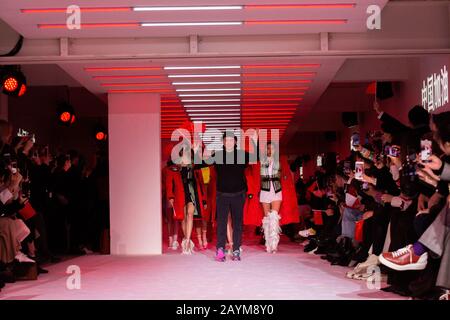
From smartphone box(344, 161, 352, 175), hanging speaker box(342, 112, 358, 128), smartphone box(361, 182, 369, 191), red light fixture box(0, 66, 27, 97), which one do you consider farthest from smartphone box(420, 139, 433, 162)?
hanging speaker box(342, 112, 358, 128)

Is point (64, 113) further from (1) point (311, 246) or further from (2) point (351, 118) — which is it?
(2) point (351, 118)

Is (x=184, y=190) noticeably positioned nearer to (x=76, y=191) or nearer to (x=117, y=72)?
(x=76, y=191)

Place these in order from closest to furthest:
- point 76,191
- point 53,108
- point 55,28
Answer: point 55,28 < point 76,191 < point 53,108

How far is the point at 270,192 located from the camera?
31.2 ft

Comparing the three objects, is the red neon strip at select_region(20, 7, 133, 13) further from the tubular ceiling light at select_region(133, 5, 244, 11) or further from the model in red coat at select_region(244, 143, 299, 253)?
the model in red coat at select_region(244, 143, 299, 253)

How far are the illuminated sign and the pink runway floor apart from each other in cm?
220

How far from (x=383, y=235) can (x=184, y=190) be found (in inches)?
144

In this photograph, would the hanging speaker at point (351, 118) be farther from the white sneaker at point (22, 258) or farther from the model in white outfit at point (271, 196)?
the white sneaker at point (22, 258)

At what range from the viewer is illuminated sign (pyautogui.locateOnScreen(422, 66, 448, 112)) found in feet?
24.8

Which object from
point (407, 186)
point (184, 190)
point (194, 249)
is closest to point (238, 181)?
point (184, 190)

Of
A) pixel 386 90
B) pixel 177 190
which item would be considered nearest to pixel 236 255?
pixel 177 190

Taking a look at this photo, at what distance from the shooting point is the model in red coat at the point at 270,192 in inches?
372

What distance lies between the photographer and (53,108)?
14594mm

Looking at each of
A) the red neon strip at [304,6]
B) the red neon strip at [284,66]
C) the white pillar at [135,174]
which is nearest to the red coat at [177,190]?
the white pillar at [135,174]
